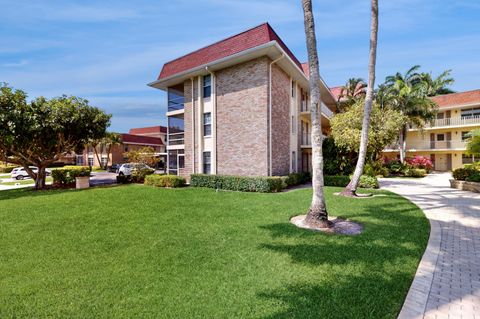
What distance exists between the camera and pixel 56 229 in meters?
7.42

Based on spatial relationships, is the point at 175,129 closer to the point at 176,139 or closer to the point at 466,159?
the point at 176,139

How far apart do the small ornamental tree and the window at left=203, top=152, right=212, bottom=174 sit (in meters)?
8.82

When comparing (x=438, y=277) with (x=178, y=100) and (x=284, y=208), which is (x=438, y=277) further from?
(x=178, y=100)

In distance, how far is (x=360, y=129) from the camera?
17.6 metres

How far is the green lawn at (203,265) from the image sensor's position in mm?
3582

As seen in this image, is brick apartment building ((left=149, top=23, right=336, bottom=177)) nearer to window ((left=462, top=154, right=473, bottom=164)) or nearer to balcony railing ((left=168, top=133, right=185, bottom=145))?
balcony railing ((left=168, top=133, right=185, bottom=145))

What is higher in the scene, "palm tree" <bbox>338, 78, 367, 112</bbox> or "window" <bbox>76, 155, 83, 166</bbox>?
"palm tree" <bbox>338, 78, 367, 112</bbox>

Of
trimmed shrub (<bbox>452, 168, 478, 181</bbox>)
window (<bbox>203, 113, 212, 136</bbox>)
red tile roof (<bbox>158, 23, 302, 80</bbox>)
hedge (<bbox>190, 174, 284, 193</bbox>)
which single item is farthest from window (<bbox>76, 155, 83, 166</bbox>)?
trimmed shrub (<bbox>452, 168, 478, 181</bbox>)

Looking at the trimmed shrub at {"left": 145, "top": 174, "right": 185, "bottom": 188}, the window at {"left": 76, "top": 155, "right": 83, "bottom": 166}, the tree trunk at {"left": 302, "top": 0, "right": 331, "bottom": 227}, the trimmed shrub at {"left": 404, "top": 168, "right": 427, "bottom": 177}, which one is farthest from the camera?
the window at {"left": 76, "top": 155, "right": 83, "bottom": 166}

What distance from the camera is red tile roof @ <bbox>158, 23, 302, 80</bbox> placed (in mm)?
14502

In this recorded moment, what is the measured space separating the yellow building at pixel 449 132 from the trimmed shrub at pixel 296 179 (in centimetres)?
1998

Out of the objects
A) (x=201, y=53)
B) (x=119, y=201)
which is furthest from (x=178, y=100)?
(x=119, y=201)

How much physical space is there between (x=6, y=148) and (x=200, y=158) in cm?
1318

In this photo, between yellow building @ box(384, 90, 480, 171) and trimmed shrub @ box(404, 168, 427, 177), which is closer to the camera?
trimmed shrub @ box(404, 168, 427, 177)
